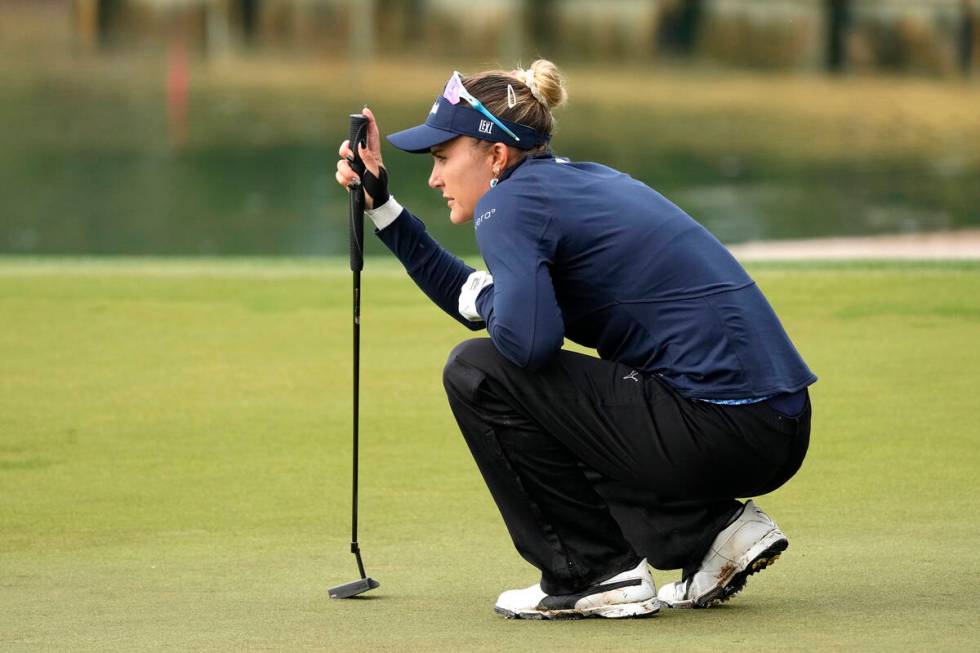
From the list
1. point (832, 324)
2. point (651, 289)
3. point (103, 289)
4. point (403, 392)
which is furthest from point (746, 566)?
point (103, 289)

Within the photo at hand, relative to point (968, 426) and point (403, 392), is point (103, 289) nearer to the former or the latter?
point (403, 392)

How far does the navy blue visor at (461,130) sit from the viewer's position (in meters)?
3.72

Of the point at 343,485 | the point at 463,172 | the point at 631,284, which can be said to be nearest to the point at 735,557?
the point at 631,284

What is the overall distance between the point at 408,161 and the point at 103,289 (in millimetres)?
14355

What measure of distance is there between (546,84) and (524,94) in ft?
0.17

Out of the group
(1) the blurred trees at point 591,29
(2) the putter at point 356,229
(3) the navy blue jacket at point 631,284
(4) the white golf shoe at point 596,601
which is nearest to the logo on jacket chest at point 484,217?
(3) the navy blue jacket at point 631,284

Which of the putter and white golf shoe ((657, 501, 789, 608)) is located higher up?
the putter

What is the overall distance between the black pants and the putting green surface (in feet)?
0.62

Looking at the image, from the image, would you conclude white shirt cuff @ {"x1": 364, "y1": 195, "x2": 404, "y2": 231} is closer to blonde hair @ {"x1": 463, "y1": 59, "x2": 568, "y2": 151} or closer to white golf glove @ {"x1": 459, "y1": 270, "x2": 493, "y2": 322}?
white golf glove @ {"x1": 459, "y1": 270, "x2": 493, "y2": 322}

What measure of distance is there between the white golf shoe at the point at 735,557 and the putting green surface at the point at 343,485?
0.07m

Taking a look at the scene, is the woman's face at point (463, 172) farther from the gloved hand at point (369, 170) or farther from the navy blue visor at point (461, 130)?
the gloved hand at point (369, 170)

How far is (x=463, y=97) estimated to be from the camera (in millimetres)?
3752

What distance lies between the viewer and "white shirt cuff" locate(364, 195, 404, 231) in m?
4.13

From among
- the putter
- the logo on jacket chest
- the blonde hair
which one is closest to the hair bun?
the blonde hair
